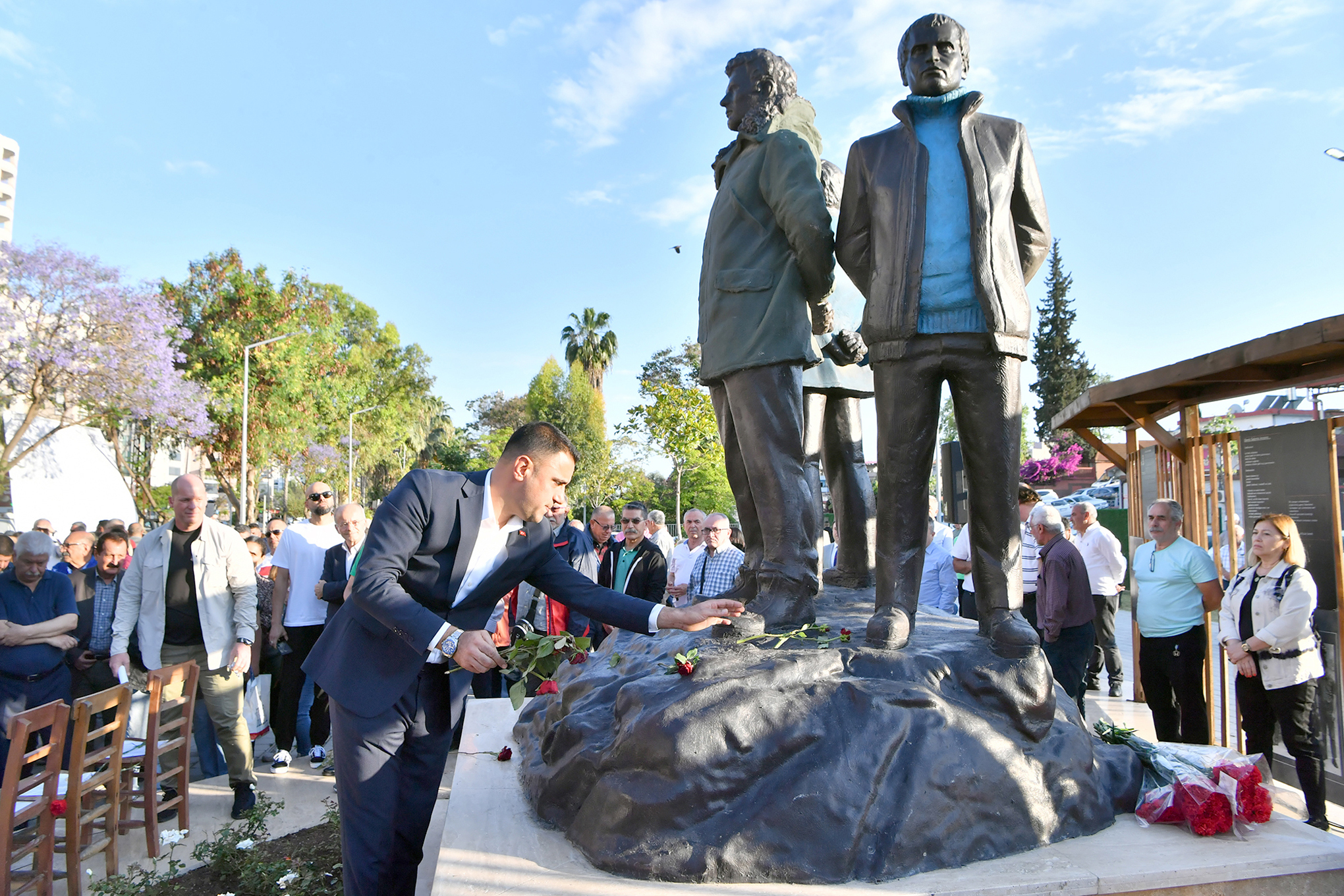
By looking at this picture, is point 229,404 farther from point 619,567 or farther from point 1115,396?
point 1115,396

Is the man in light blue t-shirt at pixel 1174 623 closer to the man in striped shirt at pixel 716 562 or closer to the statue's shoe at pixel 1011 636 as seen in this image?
the man in striped shirt at pixel 716 562

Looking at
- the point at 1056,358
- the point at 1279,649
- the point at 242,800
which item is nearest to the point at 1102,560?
the point at 1279,649

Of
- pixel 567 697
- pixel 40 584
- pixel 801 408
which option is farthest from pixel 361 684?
pixel 40 584

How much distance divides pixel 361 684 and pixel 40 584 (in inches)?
161

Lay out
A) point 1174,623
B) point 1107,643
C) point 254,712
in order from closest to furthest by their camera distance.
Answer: point 1174,623, point 254,712, point 1107,643

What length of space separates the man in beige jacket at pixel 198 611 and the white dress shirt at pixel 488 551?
306 centimetres

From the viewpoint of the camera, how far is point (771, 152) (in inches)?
151

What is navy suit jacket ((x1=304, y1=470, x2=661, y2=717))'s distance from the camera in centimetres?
281

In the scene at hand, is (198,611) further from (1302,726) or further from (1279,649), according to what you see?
(1302,726)

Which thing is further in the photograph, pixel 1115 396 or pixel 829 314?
pixel 1115 396

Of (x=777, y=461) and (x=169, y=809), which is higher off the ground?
(x=777, y=461)

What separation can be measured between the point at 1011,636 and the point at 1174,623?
3270 mm

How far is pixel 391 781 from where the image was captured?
120 inches

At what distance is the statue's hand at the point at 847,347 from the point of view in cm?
439
